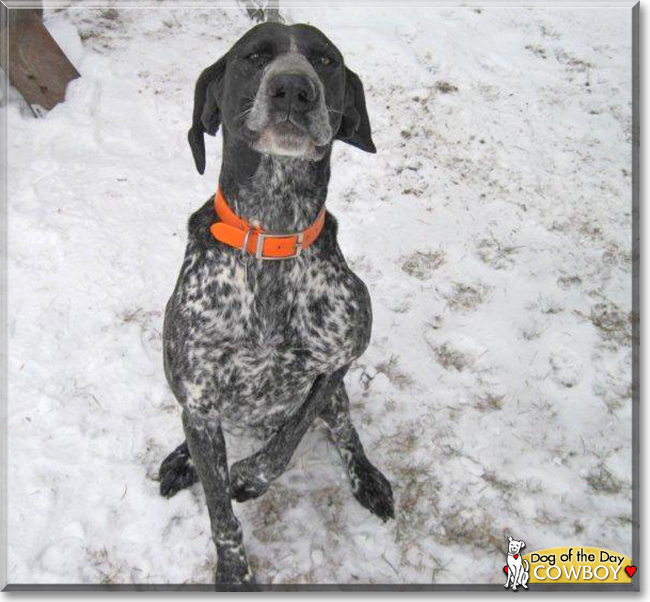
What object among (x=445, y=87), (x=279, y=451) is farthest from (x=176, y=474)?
(x=445, y=87)

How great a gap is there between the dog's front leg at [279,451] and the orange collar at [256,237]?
820 mm

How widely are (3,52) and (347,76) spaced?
166 inches

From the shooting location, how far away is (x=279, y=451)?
3.40 metres

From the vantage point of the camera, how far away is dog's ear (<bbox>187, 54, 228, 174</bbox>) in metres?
3.13

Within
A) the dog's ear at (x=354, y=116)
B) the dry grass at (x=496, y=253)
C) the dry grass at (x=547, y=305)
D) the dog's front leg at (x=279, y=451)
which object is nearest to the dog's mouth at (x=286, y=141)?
the dog's ear at (x=354, y=116)

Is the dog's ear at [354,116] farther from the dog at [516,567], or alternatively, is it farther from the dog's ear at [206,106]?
the dog at [516,567]

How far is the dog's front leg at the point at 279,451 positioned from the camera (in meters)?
3.41

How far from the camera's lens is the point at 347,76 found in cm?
336

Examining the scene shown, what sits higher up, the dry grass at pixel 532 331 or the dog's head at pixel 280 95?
the dog's head at pixel 280 95

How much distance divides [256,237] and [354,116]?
0.98 m

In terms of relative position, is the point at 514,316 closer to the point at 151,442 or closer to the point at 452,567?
the point at 452,567

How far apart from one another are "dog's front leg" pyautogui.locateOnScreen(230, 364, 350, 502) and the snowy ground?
11.6 inches

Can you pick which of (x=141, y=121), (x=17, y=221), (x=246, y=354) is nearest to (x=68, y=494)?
(x=246, y=354)

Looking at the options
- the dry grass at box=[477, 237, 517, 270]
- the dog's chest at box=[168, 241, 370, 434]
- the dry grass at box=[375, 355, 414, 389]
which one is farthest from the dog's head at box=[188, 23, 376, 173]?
the dry grass at box=[477, 237, 517, 270]
